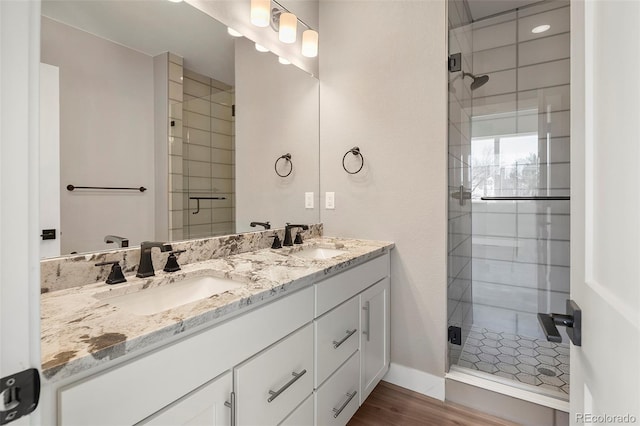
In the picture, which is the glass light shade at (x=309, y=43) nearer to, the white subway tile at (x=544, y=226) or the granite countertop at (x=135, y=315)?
the granite countertop at (x=135, y=315)

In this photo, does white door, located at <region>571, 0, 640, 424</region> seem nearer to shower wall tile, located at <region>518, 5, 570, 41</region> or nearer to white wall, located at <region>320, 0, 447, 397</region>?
white wall, located at <region>320, 0, 447, 397</region>

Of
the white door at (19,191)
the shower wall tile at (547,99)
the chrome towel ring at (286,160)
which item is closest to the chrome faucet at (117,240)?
the white door at (19,191)

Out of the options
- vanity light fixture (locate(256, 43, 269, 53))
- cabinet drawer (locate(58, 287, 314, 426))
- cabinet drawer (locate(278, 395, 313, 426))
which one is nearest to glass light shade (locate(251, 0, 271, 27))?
vanity light fixture (locate(256, 43, 269, 53))

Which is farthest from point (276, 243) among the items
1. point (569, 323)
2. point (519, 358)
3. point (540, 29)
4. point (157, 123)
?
point (540, 29)

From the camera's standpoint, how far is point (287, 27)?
6.26 feet

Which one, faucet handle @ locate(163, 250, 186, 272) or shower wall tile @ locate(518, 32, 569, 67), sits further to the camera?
shower wall tile @ locate(518, 32, 569, 67)

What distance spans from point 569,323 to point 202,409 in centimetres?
87

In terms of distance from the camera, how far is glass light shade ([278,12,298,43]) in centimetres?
190

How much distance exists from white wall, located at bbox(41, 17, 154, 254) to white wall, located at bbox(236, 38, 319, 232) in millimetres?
567

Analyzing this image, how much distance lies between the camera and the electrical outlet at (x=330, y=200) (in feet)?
7.23

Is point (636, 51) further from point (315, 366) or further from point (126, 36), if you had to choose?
point (126, 36)

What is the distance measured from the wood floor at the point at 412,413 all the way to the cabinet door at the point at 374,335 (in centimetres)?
12

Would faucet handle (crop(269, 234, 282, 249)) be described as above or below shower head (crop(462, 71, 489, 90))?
below

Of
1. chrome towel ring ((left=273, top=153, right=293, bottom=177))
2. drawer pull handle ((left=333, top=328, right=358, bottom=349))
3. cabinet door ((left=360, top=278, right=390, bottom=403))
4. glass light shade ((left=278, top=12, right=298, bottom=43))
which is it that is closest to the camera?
drawer pull handle ((left=333, top=328, right=358, bottom=349))
